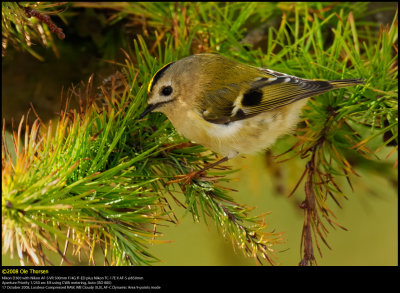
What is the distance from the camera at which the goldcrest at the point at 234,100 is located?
3.21ft

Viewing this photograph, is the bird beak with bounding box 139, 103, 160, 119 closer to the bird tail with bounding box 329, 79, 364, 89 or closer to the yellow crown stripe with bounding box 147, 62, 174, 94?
the yellow crown stripe with bounding box 147, 62, 174, 94

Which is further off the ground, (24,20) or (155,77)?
(24,20)

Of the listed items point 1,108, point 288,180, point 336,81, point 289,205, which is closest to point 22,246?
point 1,108

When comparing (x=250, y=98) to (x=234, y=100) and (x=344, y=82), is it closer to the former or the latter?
(x=234, y=100)

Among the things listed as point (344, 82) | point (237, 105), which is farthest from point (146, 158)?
point (344, 82)

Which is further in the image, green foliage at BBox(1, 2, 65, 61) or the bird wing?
the bird wing

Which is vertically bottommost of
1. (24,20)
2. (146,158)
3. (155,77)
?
(146,158)

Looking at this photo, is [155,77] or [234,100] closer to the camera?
[155,77]

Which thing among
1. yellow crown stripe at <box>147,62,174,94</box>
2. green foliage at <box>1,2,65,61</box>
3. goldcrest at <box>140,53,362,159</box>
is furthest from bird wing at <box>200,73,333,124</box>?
green foliage at <box>1,2,65,61</box>

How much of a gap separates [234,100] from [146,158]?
0.28m

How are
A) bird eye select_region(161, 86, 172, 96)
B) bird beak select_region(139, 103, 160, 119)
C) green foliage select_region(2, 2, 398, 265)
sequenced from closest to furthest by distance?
1. green foliage select_region(2, 2, 398, 265)
2. bird beak select_region(139, 103, 160, 119)
3. bird eye select_region(161, 86, 172, 96)

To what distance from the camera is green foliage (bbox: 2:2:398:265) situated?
2.10 ft

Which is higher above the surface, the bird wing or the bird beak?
the bird beak

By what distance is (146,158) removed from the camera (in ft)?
2.68
